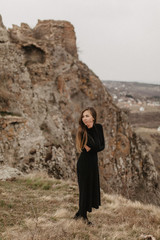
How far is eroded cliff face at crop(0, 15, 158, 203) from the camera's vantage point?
10.7 m

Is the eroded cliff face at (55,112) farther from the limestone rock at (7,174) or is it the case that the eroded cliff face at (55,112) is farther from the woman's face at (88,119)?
the woman's face at (88,119)

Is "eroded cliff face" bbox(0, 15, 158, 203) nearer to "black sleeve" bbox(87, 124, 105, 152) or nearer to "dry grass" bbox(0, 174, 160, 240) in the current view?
"dry grass" bbox(0, 174, 160, 240)

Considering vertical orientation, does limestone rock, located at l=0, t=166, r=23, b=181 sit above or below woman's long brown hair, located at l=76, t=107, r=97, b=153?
below

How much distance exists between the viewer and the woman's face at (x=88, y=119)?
3.86 metres

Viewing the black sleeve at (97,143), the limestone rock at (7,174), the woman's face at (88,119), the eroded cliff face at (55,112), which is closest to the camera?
the black sleeve at (97,143)

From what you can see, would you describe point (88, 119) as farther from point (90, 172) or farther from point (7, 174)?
point (7, 174)

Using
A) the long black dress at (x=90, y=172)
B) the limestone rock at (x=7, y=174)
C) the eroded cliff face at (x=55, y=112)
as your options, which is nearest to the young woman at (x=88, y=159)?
the long black dress at (x=90, y=172)

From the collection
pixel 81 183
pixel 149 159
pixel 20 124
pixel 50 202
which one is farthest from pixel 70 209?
pixel 149 159

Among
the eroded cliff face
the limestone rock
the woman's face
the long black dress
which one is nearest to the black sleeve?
the long black dress

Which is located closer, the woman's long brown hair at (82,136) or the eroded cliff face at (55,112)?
the woman's long brown hair at (82,136)

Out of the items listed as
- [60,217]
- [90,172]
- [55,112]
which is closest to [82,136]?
[90,172]

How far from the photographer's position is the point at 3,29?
13.7 metres

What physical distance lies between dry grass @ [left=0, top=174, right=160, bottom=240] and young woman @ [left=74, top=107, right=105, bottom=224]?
1.44 feet

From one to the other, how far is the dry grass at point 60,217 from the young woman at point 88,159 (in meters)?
0.44
